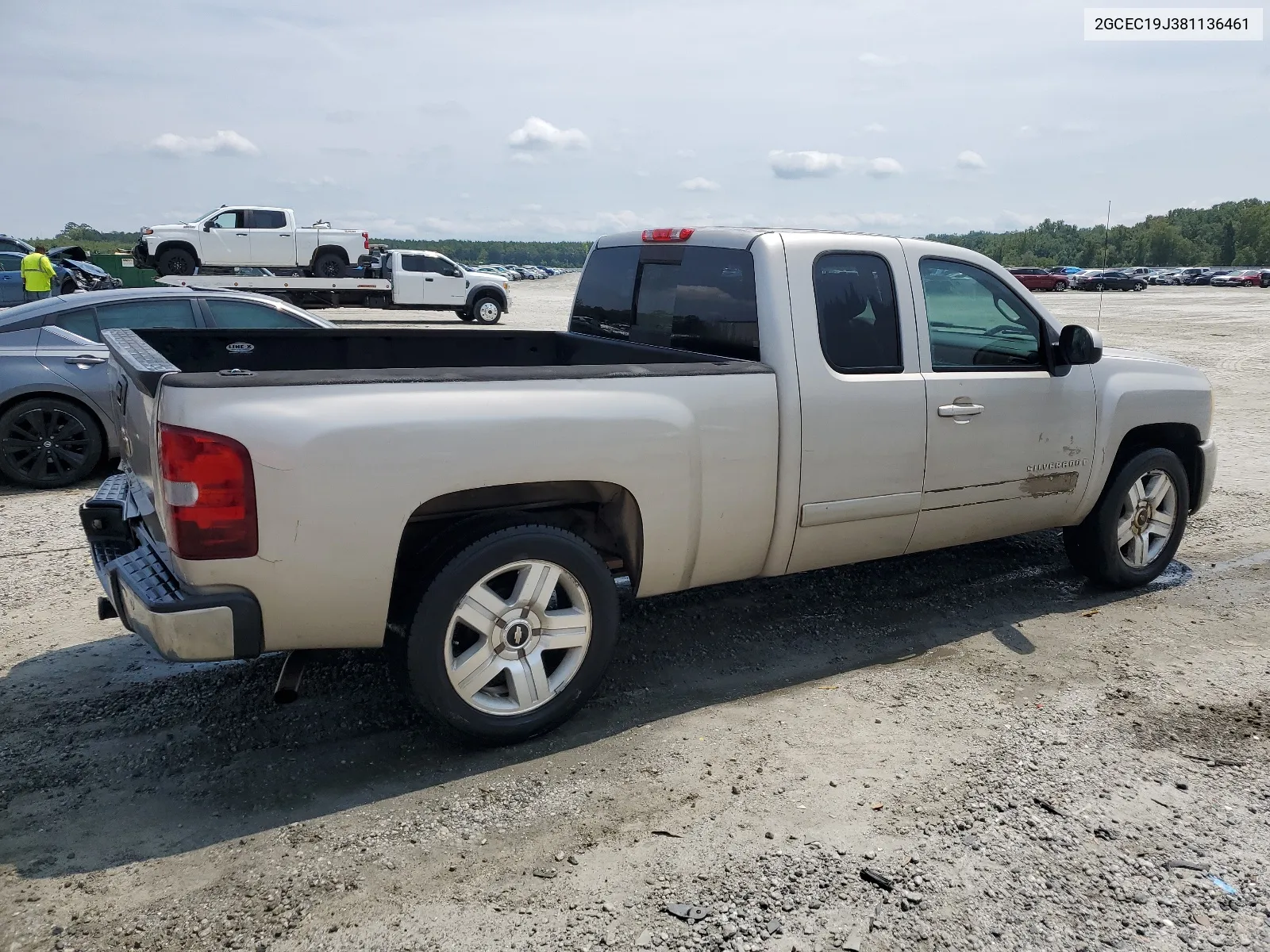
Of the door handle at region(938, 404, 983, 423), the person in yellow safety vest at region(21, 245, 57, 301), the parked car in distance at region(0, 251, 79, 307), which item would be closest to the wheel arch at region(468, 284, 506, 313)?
the parked car in distance at region(0, 251, 79, 307)

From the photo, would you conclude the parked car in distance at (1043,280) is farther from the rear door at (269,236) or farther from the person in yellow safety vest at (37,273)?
the person in yellow safety vest at (37,273)

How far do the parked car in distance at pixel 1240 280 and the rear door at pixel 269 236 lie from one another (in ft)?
221

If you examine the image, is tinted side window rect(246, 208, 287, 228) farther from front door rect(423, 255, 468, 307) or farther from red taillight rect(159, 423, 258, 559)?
red taillight rect(159, 423, 258, 559)

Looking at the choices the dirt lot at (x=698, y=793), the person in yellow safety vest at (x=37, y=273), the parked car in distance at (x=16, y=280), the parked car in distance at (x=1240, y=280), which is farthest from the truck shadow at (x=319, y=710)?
the parked car in distance at (x=1240, y=280)

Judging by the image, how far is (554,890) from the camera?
288cm

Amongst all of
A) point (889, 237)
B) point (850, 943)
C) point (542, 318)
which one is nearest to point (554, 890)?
point (850, 943)

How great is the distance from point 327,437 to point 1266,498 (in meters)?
7.59

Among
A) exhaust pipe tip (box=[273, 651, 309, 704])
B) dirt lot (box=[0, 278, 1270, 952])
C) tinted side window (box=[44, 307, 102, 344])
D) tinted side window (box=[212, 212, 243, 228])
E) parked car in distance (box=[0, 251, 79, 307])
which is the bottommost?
dirt lot (box=[0, 278, 1270, 952])

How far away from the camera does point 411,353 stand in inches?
211

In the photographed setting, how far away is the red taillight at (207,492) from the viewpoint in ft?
9.86

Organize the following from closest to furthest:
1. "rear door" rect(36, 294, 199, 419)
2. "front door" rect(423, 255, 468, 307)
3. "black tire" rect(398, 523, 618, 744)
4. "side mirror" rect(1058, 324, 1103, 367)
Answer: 1. "black tire" rect(398, 523, 618, 744)
2. "side mirror" rect(1058, 324, 1103, 367)
3. "rear door" rect(36, 294, 199, 419)
4. "front door" rect(423, 255, 468, 307)

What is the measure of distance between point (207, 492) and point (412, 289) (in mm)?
25466

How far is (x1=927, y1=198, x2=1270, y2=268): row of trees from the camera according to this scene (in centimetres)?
12275

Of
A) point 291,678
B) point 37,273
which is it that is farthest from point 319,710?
point 37,273
